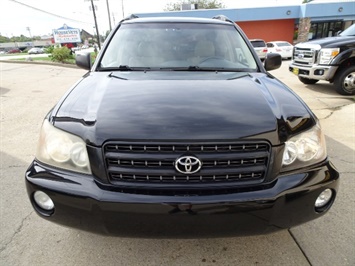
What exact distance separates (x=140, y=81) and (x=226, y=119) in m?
0.89

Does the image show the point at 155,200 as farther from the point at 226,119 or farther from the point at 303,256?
the point at 303,256

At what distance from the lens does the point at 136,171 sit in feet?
5.33

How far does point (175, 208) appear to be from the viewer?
1568 millimetres

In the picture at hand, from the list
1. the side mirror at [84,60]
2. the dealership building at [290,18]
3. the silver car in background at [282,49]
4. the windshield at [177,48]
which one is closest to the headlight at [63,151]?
the windshield at [177,48]

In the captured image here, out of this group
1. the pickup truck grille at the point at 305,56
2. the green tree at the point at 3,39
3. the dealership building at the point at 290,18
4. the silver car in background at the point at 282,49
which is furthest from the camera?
the green tree at the point at 3,39

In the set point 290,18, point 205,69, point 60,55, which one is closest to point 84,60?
point 205,69

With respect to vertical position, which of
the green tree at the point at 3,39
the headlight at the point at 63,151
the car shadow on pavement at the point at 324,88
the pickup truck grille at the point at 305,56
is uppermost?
the headlight at the point at 63,151

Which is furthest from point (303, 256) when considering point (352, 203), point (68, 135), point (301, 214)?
point (68, 135)

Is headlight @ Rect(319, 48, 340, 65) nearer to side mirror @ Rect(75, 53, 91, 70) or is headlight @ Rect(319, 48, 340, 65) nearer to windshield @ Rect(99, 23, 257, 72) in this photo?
windshield @ Rect(99, 23, 257, 72)

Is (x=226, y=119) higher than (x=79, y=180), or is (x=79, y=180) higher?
(x=226, y=119)

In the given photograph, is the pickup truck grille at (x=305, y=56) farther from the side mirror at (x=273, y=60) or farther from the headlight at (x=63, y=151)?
the headlight at (x=63, y=151)

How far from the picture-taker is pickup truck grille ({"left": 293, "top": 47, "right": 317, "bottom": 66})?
7824 mm

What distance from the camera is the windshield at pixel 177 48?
110 inches

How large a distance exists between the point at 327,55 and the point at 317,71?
0.49 metres
